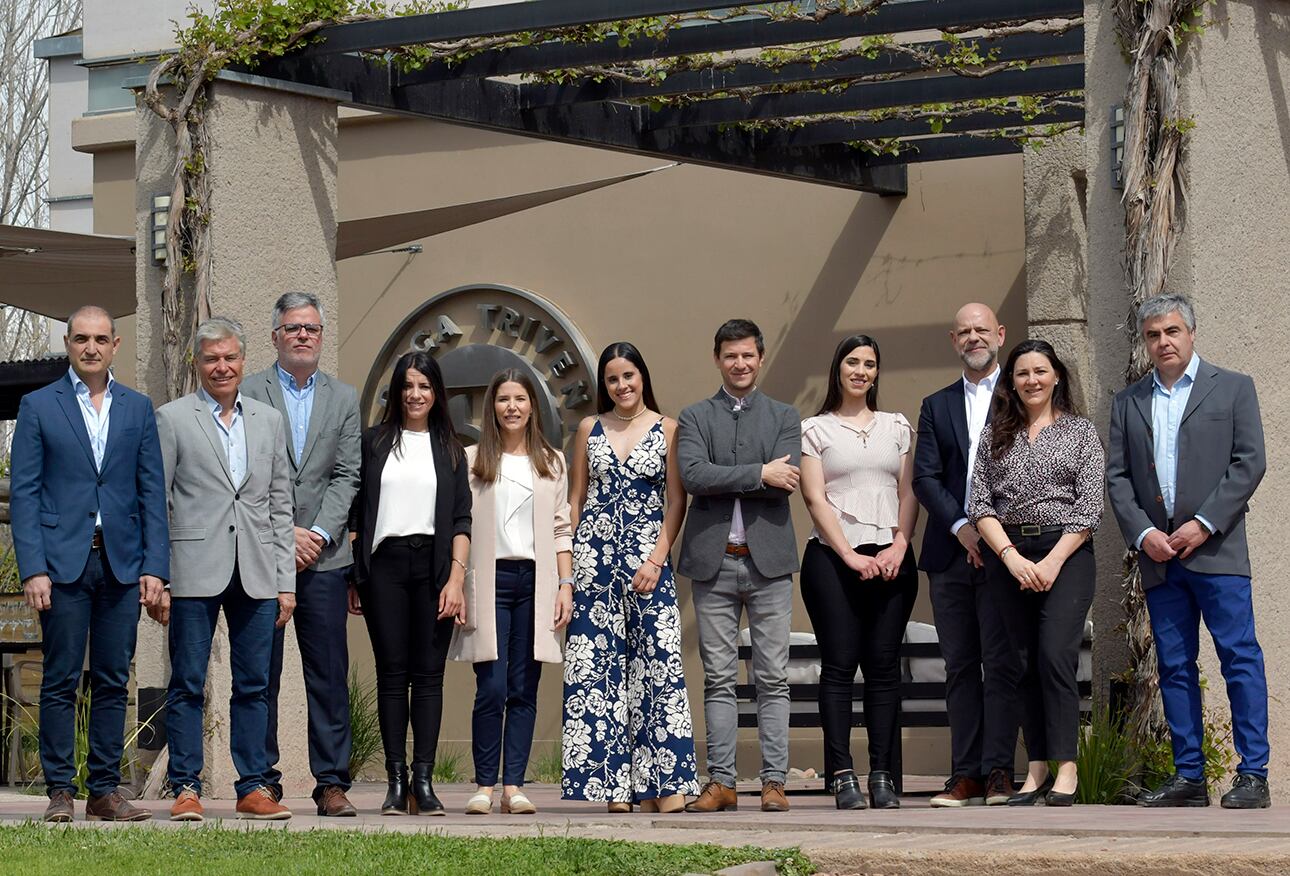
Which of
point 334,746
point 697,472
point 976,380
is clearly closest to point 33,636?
point 334,746

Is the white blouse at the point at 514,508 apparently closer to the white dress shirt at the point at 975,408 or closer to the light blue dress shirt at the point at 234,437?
the light blue dress shirt at the point at 234,437

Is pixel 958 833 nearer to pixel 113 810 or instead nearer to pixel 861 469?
pixel 861 469

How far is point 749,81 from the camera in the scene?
9.27m

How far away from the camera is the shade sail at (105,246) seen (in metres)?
9.99

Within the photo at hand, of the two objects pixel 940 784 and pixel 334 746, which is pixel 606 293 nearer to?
pixel 940 784

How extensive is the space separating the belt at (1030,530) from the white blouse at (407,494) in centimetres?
218

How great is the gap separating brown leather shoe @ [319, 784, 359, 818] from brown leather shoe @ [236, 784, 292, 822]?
197 mm

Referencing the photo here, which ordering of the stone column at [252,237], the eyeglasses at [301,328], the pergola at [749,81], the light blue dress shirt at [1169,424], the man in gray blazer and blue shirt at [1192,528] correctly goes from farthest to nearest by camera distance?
the stone column at [252,237] < the pergola at [749,81] < the eyeglasses at [301,328] < the light blue dress shirt at [1169,424] < the man in gray blazer and blue shirt at [1192,528]

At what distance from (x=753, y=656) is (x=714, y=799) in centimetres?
56

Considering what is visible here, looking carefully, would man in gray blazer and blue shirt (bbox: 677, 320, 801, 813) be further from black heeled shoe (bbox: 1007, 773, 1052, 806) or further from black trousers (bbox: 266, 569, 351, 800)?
black trousers (bbox: 266, 569, 351, 800)

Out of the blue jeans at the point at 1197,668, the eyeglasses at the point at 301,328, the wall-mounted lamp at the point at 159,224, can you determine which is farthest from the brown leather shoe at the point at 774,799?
the wall-mounted lamp at the point at 159,224

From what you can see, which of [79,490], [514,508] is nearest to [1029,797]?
[514,508]

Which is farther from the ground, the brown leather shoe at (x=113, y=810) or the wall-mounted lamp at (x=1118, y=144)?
the wall-mounted lamp at (x=1118, y=144)

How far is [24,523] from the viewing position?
636 centimetres
